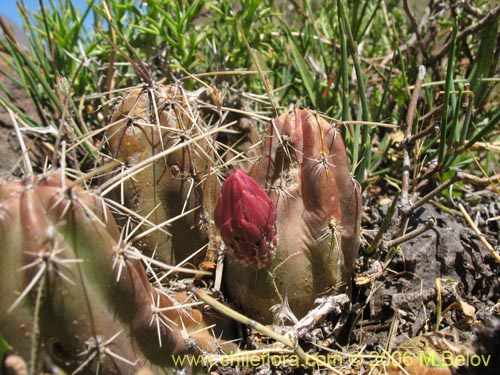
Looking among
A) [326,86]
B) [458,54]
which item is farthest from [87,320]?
[458,54]

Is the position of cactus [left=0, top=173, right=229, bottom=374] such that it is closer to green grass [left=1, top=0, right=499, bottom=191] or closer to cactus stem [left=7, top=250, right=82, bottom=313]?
cactus stem [left=7, top=250, right=82, bottom=313]

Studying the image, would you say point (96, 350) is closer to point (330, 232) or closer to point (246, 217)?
point (246, 217)

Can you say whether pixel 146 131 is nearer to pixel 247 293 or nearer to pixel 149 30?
pixel 247 293

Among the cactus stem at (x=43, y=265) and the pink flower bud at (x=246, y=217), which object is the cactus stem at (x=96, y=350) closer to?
→ the cactus stem at (x=43, y=265)

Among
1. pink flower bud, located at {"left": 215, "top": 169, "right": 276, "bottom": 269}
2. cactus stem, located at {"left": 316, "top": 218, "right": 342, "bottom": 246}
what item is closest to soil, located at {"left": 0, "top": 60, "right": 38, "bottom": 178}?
pink flower bud, located at {"left": 215, "top": 169, "right": 276, "bottom": 269}

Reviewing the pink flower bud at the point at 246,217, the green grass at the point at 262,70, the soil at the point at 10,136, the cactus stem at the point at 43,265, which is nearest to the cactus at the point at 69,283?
the cactus stem at the point at 43,265

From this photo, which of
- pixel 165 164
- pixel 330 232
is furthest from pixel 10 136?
pixel 330 232
